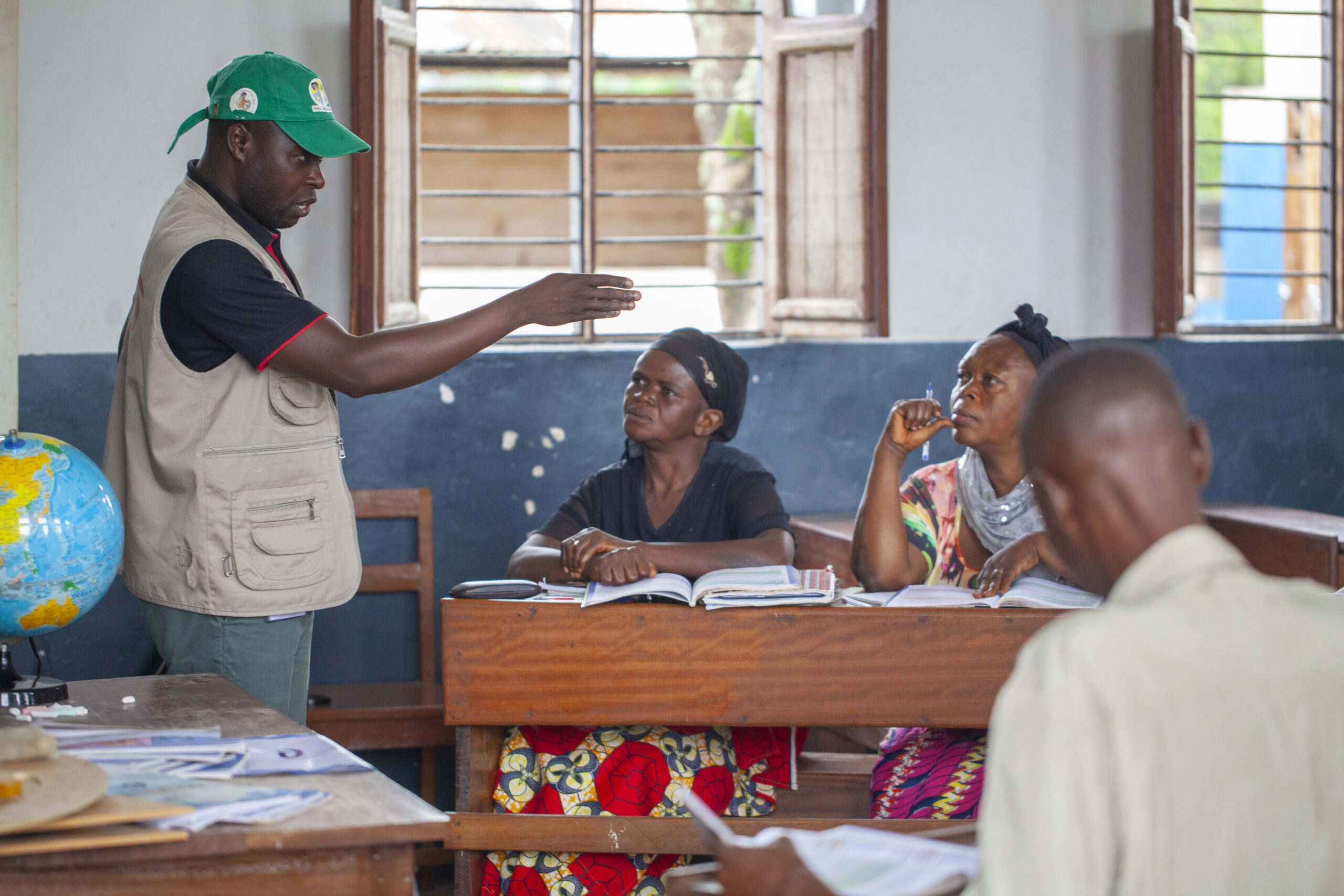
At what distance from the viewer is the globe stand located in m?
1.94

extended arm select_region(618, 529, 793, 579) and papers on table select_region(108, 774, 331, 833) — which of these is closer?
papers on table select_region(108, 774, 331, 833)

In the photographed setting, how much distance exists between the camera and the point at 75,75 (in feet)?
12.4

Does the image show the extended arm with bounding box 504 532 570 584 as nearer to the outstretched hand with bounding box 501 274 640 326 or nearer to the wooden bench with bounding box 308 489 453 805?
the outstretched hand with bounding box 501 274 640 326

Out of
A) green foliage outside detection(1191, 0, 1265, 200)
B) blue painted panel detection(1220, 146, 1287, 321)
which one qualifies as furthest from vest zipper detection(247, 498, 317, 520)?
green foliage outside detection(1191, 0, 1265, 200)

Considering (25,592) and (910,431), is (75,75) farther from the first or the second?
(910,431)

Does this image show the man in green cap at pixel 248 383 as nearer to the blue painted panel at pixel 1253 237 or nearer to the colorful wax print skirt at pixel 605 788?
the colorful wax print skirt at pixel 605 788

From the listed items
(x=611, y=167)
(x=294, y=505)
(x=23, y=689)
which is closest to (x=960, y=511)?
(x=294, y=505)

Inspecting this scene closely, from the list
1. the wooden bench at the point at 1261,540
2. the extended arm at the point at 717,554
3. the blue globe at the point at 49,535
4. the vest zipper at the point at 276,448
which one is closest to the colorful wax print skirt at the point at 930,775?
the extended arm at the point at 717,554

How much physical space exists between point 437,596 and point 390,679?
313mm

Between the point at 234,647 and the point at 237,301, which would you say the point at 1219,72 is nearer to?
the point at 237,301

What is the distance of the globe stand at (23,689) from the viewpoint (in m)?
1.94

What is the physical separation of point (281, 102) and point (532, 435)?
78.5 inches

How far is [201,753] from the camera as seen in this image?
1.63 metres

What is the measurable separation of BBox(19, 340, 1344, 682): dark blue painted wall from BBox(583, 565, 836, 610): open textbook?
5.48 feet
